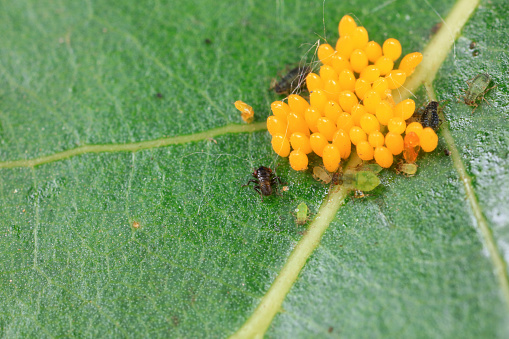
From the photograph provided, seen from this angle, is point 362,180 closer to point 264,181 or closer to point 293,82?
point 264,181

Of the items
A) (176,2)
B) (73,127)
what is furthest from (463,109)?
(73,127)

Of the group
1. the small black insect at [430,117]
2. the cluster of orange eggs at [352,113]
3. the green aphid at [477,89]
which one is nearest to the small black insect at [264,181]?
the cluster of orange eggs at [352,113]

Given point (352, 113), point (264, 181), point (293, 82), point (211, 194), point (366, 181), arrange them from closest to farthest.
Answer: point (366, 181), point (352, 113), point (264, 181), point (211, 194), point (293, 82)

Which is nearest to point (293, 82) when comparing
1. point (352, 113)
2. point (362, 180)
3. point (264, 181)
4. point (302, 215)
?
point (352, 113)

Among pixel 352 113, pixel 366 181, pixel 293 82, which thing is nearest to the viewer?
pixel 366 181

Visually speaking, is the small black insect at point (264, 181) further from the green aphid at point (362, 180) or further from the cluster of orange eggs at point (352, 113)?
the green aphid at point (362, 180)

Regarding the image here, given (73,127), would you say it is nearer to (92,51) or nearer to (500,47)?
(92,51)
